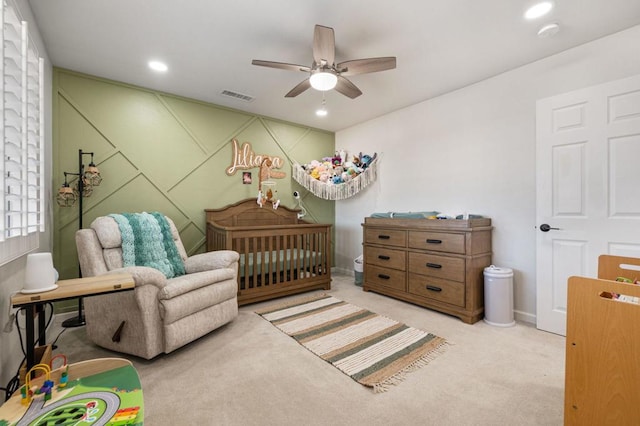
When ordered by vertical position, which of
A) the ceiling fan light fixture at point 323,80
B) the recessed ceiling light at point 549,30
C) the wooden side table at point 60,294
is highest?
the recessed ceiling light at point 549,30

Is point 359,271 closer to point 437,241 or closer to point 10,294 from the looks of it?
point 437,241

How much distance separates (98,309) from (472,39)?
3.58m

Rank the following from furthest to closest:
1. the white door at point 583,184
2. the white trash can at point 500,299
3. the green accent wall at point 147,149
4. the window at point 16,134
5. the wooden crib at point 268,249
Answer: the wooden crib at point 268,249, the green accent wall at point 147,149, the white trash can at point 500,299, the white door at point 583,184, the window at point 16,134

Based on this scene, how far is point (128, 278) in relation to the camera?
167 cm

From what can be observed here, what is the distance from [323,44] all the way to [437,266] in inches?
90.4

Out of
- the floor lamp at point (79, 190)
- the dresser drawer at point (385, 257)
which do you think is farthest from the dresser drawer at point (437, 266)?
the floor lamp at point (79, 190)

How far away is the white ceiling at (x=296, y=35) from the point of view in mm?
1880

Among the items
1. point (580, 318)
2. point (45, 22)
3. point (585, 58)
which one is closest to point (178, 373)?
point (580, 318)

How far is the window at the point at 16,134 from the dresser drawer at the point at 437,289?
3150mm

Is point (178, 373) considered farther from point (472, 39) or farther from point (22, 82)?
point (472, 39)

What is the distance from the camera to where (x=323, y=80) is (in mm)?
2213

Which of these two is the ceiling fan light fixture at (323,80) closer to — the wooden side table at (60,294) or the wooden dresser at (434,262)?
the wooden dresser at (434,262)

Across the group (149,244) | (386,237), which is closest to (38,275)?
(149,244)

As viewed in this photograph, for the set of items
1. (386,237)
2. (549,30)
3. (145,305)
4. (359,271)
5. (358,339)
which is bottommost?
(358,339)
